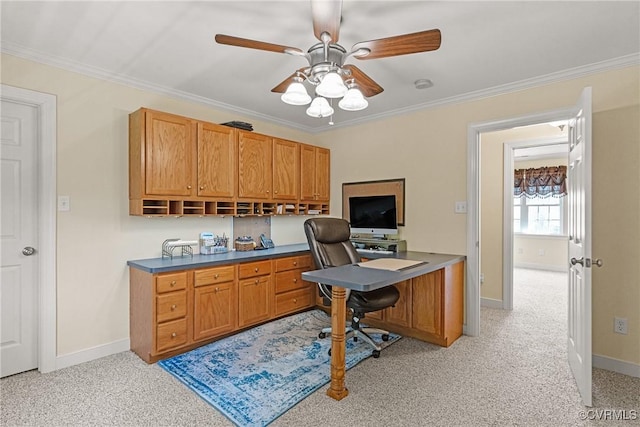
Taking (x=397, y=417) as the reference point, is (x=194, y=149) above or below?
above

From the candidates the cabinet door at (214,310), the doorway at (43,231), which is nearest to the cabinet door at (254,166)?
the cabinet door at (214,310)

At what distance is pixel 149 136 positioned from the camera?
2.88 meters

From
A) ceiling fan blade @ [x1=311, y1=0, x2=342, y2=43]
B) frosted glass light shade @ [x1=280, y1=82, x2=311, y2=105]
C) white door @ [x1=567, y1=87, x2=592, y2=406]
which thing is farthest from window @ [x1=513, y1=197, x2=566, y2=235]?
ceiling fan blade @ [x1=311, y1=0, x2=342, y2=43]

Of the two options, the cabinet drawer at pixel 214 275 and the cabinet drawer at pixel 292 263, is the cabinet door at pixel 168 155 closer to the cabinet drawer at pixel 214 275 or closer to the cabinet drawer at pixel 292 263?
the cabinet drawer at pixel 214 275

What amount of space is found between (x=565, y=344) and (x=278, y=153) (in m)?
3.48

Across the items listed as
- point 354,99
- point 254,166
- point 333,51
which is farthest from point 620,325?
point 254,166

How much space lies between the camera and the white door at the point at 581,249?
2.11 meters

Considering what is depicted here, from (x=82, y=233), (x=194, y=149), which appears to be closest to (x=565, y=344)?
(x=194, y=149)

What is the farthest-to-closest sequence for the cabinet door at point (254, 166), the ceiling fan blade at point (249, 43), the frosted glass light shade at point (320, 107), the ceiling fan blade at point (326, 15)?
1. the cabinet door at point (254, 166)
2. the frosted glass light shade at point (320, 107)
3. the ceiling fan blade at point (249, 43)
4. the ceiling fan blade at point (326, 15)

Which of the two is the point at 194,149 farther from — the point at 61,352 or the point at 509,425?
the point at 509,425

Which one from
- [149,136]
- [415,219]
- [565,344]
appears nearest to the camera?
[149,136]

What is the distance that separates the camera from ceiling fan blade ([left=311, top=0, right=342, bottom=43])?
162 centimetres

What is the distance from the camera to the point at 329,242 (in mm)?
3174

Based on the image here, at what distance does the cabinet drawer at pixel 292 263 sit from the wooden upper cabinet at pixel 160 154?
1.19 metres
